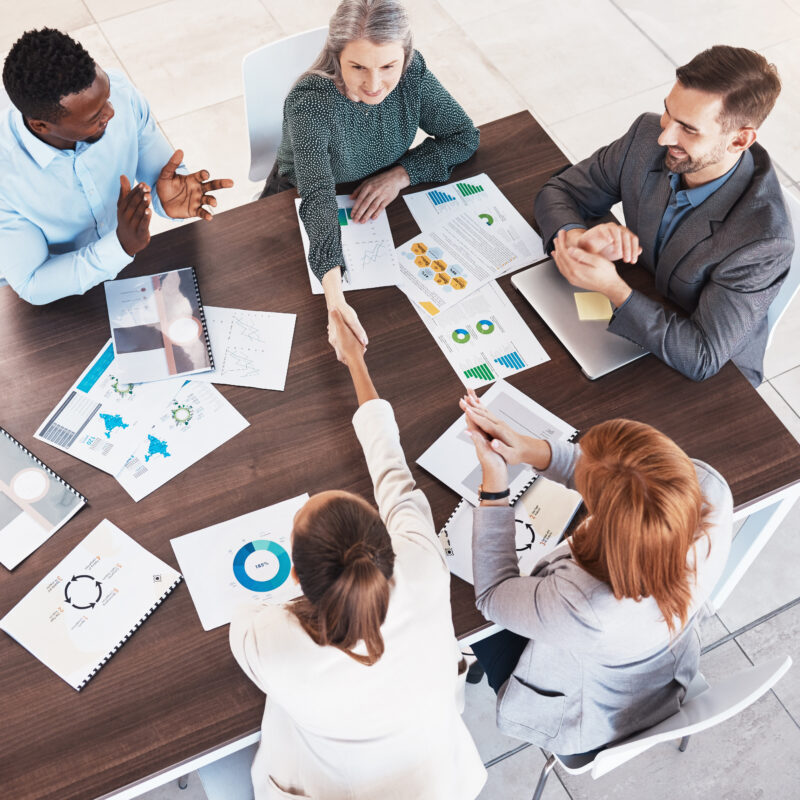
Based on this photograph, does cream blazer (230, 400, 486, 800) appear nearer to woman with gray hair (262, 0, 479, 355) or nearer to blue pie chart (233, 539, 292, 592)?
blue pie chart (233, 539, 292, 592)

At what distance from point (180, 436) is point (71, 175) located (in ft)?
2.35

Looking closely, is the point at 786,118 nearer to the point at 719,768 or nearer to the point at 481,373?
the point at 481,373

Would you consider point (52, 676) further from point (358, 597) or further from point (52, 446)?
point (358, 597)

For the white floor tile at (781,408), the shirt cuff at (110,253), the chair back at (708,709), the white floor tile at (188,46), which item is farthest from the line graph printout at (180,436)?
the white floor tile at (188,46)

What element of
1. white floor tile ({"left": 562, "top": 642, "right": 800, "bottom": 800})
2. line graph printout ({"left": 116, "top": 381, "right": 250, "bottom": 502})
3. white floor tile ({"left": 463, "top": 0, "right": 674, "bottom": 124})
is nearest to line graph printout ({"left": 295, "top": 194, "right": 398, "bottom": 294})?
line graph printout ({"left": 116, "top": 381, "right": 250, "bottom": 502})

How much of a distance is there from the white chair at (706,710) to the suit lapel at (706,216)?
0.95 meters

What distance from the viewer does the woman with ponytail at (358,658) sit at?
134 cm

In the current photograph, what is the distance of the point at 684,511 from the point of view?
1.41m

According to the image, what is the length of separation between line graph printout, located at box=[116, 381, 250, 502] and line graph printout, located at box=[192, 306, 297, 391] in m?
0.06

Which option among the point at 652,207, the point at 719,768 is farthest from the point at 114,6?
the point at 719,768

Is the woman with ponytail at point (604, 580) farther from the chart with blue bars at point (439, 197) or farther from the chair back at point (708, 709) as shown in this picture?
the chart with blue bars at point (439, 197)

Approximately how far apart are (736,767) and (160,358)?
76.1 inches

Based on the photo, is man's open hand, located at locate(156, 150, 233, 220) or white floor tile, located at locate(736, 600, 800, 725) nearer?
man's open hand, located at locate(156, 150, 233, 220)

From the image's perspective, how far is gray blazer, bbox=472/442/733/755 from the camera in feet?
4.94
